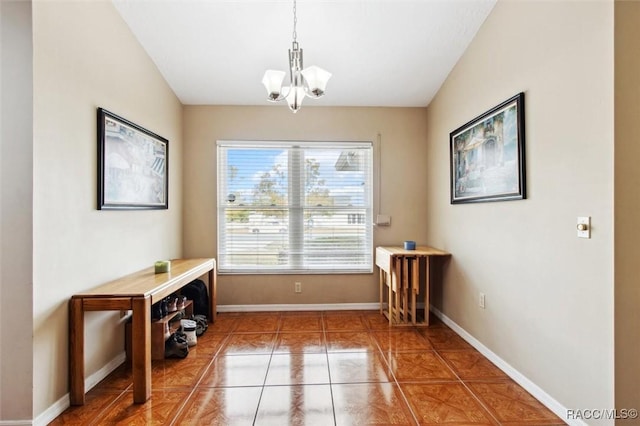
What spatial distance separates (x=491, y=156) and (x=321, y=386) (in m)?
2.15

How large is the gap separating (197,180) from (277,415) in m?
2.74

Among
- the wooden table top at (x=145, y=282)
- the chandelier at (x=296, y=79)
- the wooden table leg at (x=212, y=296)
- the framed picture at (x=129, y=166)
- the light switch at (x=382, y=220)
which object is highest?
the chandelier at (x=296, y=79)

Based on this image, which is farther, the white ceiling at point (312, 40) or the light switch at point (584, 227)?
the white ceiling at point (312, 40)

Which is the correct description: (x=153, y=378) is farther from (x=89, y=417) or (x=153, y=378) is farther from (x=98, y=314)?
(x=98, y=314)

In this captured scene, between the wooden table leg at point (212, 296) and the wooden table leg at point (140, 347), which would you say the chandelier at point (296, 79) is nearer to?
the wooden table leg at point (140, 347)

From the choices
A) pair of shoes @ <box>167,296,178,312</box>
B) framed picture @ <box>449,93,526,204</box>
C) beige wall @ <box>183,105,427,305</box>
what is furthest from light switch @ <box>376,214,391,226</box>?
pair of shoes @ <box>167,296,178,312</box>

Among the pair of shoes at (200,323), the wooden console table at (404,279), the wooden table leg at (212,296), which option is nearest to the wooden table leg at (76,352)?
the pair of shoes at (200,323)

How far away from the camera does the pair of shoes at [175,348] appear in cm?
254

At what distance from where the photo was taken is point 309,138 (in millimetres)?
3740

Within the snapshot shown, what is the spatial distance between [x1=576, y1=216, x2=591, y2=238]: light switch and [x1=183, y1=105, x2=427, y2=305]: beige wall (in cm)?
219

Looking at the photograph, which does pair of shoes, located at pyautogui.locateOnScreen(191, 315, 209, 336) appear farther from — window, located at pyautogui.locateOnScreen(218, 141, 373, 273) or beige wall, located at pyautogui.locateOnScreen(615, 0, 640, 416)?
beige wall, located at pyautogui.locateOnScreen(615, 0, 640, 416)

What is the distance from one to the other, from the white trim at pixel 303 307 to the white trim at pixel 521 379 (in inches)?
41.2

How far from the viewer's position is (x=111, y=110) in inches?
92.4

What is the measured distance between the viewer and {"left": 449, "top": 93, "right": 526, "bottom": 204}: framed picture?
214 cm
